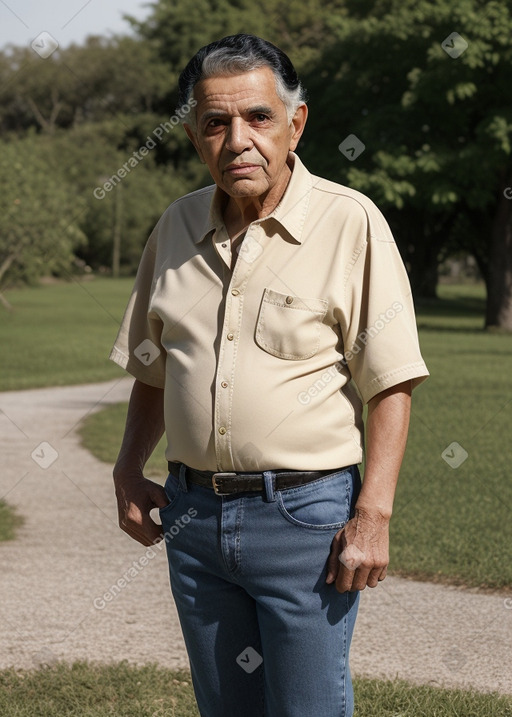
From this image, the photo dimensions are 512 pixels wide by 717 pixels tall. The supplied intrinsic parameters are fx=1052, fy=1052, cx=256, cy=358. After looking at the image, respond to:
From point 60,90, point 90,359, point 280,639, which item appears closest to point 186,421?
point 280,639

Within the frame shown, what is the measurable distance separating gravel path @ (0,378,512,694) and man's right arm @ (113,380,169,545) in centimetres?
212

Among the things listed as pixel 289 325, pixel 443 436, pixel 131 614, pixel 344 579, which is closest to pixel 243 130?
pixel 289 325

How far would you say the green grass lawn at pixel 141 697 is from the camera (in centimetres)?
401

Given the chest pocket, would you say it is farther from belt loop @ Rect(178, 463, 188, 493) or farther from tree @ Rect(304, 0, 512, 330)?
tree @ Rect(304, 0, 512, 330)

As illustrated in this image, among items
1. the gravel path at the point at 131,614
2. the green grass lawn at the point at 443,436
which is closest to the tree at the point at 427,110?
the green grass lawn at the point at 443,436

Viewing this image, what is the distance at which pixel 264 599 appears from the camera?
7.63 ft

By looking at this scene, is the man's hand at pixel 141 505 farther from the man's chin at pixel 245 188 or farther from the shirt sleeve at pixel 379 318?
the man's chin at pixel 245 188

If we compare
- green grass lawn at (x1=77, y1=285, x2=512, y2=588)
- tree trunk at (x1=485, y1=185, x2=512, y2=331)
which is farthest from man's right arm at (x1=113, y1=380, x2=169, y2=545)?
tree trunk at (x1=485, y1=185, x2=512, y2=331)

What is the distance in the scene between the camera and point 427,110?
1134 inches

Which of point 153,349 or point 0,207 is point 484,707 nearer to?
point 153,349

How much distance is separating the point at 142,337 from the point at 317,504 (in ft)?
2.27

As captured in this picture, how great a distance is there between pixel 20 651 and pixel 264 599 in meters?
2.78

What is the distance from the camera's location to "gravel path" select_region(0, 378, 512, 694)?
4.62 metres

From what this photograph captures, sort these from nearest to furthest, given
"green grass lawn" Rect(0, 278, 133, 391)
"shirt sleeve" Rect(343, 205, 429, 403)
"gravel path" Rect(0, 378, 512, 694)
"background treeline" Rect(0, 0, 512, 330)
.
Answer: "shirt sleeve" Rect(343, 205, 429, 403), "gravel path" Rect(0, 378, 512, 694), "green grass lawn" Rect(0, 278, 133, 391), "background treeline" Rect(0, 0, 512, 330)
